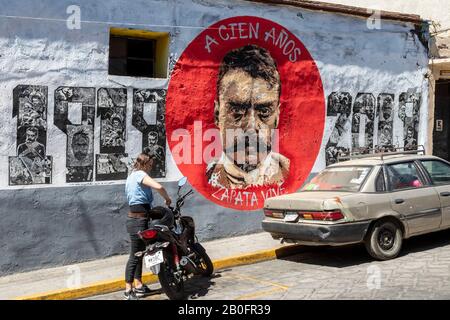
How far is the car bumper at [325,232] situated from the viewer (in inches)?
286

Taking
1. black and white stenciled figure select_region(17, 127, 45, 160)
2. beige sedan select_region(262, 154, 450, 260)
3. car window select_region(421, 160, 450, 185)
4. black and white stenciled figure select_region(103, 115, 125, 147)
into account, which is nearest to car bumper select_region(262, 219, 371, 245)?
beige sedan select_region(262, 154, 450, 260)

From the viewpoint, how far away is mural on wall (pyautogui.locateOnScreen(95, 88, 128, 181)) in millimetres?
8695

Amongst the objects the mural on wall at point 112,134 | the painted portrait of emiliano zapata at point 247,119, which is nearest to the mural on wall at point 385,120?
the painted portrait of emiliano zapata at point 247,119

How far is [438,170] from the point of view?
867 cm

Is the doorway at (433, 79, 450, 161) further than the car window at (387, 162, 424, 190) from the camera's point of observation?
Yes

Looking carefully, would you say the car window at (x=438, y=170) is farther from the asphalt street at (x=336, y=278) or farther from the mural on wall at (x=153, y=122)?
the mural on wall at (x=153, y=122)

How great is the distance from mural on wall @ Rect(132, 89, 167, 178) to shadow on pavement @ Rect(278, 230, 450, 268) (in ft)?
8.65

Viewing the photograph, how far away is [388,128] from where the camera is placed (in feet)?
38.8

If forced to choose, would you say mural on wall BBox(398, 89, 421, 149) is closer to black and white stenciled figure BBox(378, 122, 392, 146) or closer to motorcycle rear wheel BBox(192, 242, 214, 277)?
black and white stenciled figure BBox(378, 122, 392, 146)

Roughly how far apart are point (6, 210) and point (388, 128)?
7994 millimetres

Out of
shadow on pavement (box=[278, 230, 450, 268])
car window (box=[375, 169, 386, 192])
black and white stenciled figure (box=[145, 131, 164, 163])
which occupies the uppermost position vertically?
black and white stenciled figure (box=[145, 131, 164, 163])
